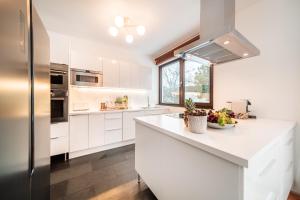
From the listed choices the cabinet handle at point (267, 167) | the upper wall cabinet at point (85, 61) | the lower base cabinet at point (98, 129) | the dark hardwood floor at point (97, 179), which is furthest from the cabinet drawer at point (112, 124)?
the cabinet handle at point (267, 167)

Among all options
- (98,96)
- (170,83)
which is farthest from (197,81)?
(98,96)

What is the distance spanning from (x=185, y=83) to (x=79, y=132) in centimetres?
264

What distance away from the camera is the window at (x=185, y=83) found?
9.11 feet

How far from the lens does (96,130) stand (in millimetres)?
2719

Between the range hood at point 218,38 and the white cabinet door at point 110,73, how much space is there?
78.3 inches

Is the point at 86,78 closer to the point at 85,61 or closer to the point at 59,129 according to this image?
the point at 85,61

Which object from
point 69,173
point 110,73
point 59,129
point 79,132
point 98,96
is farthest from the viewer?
point 98,96

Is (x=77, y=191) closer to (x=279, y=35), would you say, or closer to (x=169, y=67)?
(x=279, y=35)

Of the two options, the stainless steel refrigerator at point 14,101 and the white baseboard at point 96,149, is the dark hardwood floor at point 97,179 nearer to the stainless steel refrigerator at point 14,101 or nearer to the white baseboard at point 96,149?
the white baseboard at point 96,149

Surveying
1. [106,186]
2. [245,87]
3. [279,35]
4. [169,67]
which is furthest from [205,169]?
[169,67]

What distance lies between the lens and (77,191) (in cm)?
163

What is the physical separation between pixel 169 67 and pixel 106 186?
330cm

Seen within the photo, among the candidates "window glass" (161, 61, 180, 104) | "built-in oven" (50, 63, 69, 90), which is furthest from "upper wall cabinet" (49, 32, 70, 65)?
"window glass" (161, 61, 180, 104)

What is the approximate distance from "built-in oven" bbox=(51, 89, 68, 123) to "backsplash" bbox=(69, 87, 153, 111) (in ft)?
1.29
